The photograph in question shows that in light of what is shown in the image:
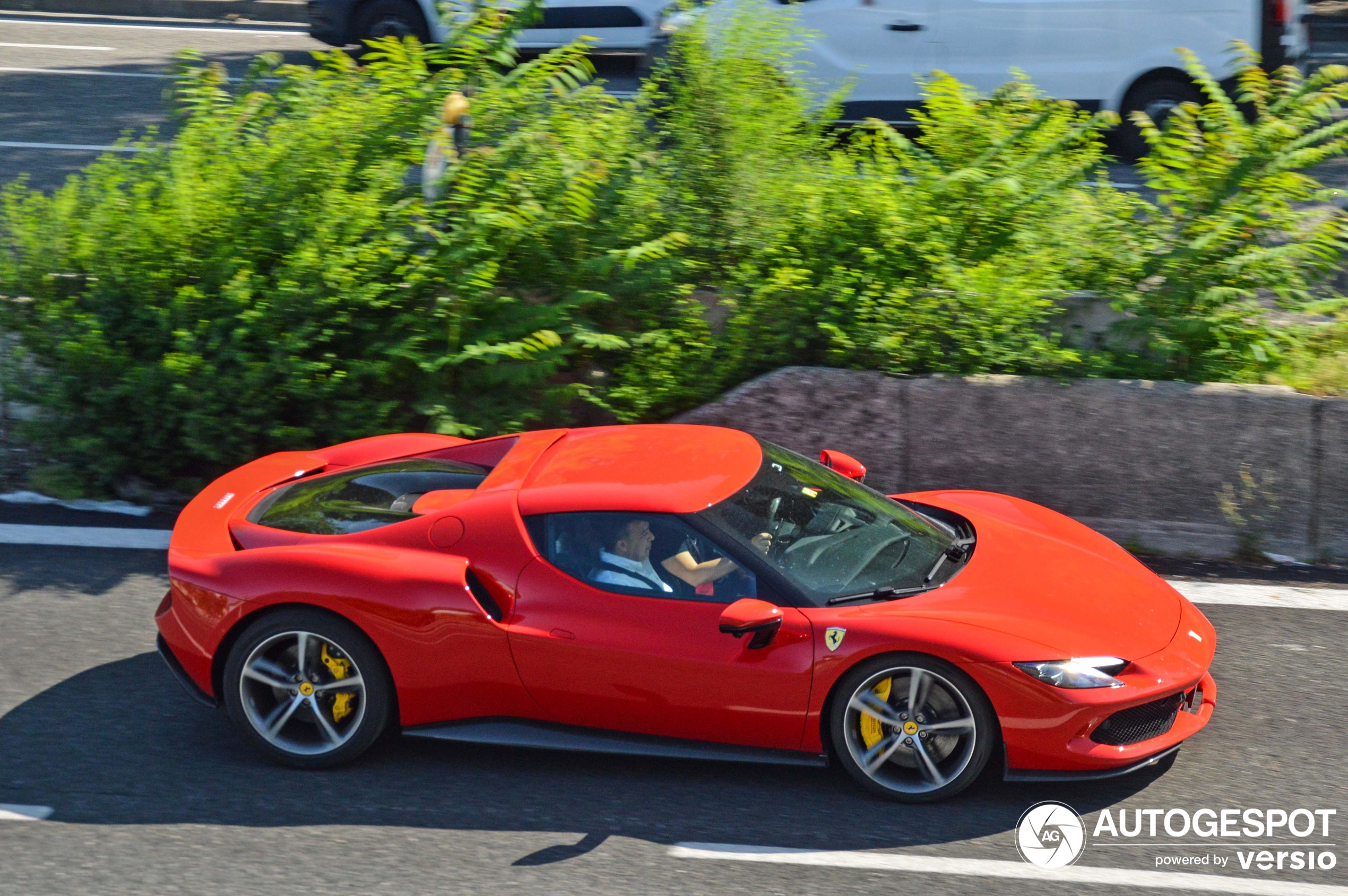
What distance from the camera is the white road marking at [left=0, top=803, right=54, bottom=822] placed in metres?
4.16

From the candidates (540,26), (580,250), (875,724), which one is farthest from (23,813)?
(540,26)

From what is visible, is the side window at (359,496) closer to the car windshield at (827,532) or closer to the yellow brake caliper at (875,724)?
the car windshield at (827,532)

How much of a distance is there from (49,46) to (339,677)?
1390cm

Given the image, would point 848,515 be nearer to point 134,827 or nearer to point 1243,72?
point 134,827

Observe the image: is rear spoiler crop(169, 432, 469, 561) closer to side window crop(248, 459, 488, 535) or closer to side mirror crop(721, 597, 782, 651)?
side window crop(248, 459, 488, 535)

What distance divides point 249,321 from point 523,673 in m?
3.29

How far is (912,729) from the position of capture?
4.19 metres

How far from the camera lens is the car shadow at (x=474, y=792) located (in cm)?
414

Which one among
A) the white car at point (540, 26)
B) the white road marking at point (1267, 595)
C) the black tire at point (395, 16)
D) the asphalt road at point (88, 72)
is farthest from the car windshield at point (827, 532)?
Result: the black tire at point (395, 16)

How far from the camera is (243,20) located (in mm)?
17156

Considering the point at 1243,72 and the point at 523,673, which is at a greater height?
the point at 1243,72

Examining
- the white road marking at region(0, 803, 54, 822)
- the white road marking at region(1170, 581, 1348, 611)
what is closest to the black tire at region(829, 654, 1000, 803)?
the white road marking at region(1170, 581, 1348, 611)

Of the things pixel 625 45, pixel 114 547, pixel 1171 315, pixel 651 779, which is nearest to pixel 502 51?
pixel 114 547

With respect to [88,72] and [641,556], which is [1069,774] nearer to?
[641,556]
